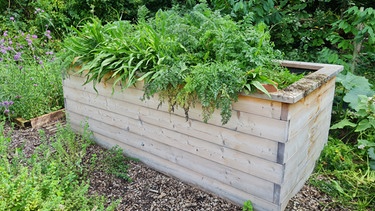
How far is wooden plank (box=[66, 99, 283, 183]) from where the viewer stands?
166cm

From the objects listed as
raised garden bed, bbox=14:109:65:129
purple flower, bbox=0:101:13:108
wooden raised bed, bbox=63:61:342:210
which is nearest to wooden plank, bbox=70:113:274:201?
wooden raised bed, bbox=63:61:342:210

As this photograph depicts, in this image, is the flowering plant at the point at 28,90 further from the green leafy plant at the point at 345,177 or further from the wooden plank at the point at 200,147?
the green leafy plant at the point at 345,177

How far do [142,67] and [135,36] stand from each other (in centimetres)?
31

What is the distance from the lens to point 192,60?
73.2 inches

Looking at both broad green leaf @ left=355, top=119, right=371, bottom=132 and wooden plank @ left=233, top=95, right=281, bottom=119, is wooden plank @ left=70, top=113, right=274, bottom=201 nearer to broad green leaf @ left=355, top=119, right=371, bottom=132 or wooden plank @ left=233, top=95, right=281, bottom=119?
wooden plank @ left=233, top=95, right=281, bottom=119

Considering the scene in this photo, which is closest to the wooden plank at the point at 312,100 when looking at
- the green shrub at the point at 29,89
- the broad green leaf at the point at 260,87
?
the broad green leaf at the point at 260,87

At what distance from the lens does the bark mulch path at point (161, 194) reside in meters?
1.84

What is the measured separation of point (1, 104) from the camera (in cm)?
294

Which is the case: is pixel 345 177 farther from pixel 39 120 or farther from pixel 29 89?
pixel 29 89

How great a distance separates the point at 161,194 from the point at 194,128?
0.48 meters

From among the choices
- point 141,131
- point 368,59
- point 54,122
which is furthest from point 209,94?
point 368,59

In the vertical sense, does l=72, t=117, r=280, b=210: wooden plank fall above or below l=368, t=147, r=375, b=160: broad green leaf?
below

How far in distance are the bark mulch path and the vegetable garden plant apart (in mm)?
536

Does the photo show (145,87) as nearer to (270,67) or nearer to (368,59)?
(270,67)
